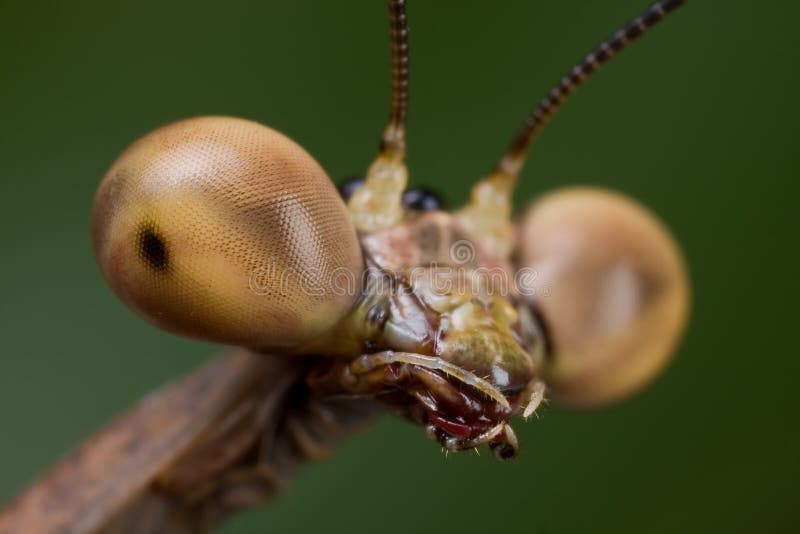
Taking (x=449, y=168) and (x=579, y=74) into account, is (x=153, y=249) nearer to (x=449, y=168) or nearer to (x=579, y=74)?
(x=579, y=74)

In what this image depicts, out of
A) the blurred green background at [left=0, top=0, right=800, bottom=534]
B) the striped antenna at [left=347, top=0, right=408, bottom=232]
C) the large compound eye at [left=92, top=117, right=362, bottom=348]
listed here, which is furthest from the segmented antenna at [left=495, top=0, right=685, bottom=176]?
the blurred green background at [left=0, top=0, right=800, bottom=534]

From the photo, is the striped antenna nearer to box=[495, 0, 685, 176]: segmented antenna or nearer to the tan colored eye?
box=[495, 0, 685, 176]: segmented antenna

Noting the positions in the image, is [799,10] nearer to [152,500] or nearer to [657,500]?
[657,500]

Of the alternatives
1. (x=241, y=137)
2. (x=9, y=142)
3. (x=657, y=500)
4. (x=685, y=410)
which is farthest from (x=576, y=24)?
(x=241, y=137)

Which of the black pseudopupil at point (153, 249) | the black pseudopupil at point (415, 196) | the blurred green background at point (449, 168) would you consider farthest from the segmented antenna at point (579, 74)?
the blurred green background at point (449, 168)

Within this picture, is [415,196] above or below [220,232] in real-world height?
below

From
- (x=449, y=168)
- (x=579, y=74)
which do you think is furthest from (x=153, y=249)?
(x=449, y=168)
